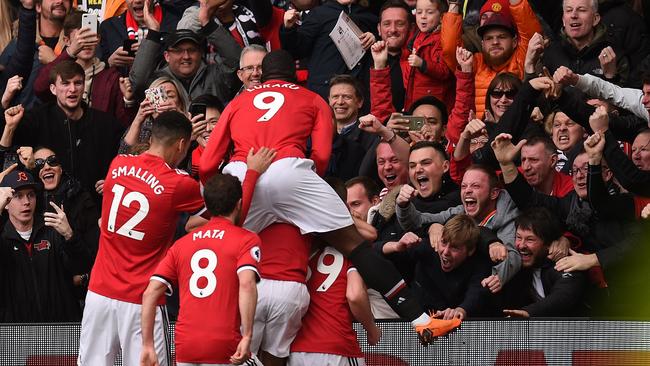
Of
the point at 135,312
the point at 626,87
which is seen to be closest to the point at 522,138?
the point at 626,87

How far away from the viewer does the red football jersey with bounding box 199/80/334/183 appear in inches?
410

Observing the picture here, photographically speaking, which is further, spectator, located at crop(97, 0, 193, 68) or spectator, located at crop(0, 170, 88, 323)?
spectator, located at crop(97, 0, 193, 68)

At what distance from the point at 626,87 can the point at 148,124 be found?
4303mm

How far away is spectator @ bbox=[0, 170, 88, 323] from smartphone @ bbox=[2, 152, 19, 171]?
1305 millimetres

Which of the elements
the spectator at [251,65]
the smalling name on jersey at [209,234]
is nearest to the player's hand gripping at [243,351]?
the smalling name on jersey at [209,234]

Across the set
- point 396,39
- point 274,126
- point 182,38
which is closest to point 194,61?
point 182,38

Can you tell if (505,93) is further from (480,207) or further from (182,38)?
(182,38)

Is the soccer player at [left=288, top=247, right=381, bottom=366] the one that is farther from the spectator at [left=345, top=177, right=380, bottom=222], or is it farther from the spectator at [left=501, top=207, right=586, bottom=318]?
the spectator at [left=345, top=177, right=380, bottom=222]

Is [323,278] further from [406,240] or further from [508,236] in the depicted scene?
[508,236]

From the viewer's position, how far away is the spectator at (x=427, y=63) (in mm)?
13797

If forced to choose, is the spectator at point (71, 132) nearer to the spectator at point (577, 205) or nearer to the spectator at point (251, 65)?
the spectator at point (251, 65)

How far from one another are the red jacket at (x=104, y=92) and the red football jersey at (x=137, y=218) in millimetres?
3764

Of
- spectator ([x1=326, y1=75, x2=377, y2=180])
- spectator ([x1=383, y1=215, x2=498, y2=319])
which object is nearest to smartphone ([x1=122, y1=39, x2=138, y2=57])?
spectator ([x1=326, y1=75, x2=377, y2=180])

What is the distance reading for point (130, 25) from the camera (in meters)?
15.3
